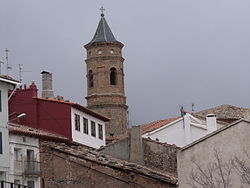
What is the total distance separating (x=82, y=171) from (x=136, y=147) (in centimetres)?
592

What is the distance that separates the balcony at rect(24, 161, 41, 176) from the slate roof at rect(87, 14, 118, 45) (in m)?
58.5

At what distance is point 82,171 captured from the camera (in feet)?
141

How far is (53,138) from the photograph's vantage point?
44.2 m

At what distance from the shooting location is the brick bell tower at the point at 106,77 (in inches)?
3824

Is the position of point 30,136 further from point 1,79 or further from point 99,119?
point 99,119

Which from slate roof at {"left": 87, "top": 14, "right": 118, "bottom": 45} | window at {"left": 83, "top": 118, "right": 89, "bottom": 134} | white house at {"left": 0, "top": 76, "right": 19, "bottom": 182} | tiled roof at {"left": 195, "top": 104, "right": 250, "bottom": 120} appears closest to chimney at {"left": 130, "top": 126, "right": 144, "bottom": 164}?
window at {"left": 83, "top": 118, "right": 89, "bottom": 134}

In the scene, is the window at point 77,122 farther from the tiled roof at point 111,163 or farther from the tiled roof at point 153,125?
the tiled roof at point 153,125

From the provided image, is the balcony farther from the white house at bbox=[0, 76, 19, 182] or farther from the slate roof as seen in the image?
the slate roof

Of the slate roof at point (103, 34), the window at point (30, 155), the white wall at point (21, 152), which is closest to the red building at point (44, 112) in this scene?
the white wall at point (21, 152)

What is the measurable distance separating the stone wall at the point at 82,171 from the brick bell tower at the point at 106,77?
175ft

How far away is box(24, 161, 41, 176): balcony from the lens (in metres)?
41.2

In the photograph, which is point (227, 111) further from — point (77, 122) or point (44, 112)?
point (44, 112)

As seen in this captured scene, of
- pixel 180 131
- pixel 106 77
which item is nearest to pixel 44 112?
pixel 180 131

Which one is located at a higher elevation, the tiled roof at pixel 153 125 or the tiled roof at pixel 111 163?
the tiled roof at pixel 153 125
